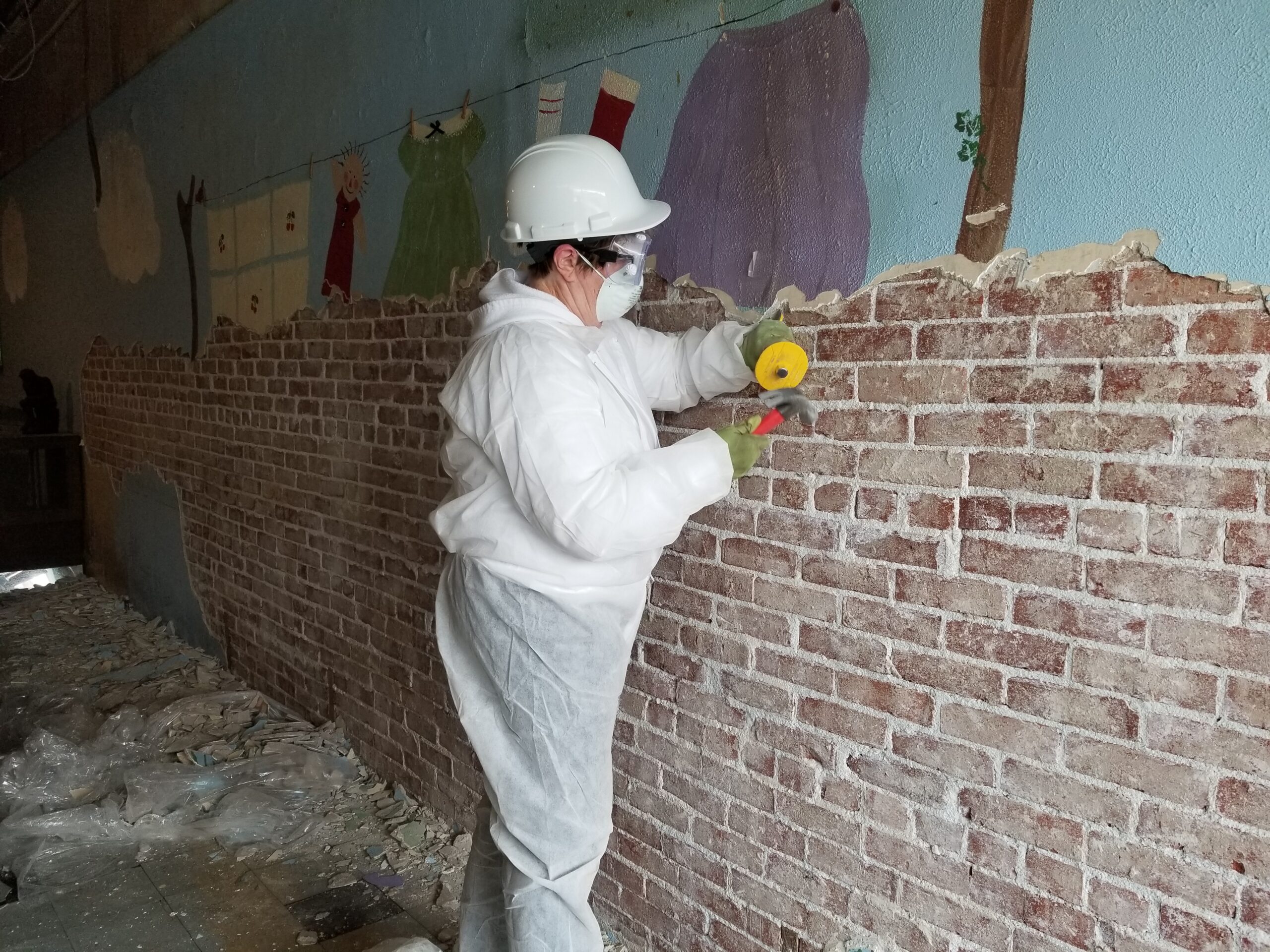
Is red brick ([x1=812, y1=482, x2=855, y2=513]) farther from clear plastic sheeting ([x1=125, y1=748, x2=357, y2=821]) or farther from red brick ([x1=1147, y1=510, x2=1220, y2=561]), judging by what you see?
clear plastic sheeting ([x1=125, y1=748, x2=357, y2=821])

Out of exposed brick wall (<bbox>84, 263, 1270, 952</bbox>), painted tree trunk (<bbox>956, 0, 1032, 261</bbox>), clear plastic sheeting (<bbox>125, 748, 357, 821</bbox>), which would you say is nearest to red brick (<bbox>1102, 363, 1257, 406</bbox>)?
exposed brick wall (<bbox>84, 263, 1270, 952</bbox>)

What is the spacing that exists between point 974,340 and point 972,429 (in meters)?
0.16

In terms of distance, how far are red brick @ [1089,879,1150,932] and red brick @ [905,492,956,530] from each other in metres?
0.68

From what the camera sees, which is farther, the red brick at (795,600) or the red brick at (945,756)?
the red brick at (795,600)

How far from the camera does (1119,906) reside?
163 centimetres

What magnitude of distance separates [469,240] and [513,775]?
5.43ft

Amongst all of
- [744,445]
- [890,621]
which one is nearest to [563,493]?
[744,445]

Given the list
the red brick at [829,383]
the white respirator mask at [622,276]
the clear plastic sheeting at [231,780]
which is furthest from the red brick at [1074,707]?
the clear plastic sheeting at [231,780]

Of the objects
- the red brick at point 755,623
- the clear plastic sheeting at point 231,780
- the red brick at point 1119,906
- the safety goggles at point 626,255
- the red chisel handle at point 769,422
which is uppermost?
the safety goggles at point 626,255

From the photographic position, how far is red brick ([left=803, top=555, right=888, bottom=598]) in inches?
76.2

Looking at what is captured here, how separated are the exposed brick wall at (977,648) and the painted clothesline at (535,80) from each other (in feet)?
2.04

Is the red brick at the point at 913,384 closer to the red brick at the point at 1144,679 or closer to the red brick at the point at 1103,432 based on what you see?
the red brick at the point at 1103,432

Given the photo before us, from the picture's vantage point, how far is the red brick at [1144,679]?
4.95 ft

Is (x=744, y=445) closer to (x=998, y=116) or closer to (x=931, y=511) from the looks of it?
(x=931, y=511)
